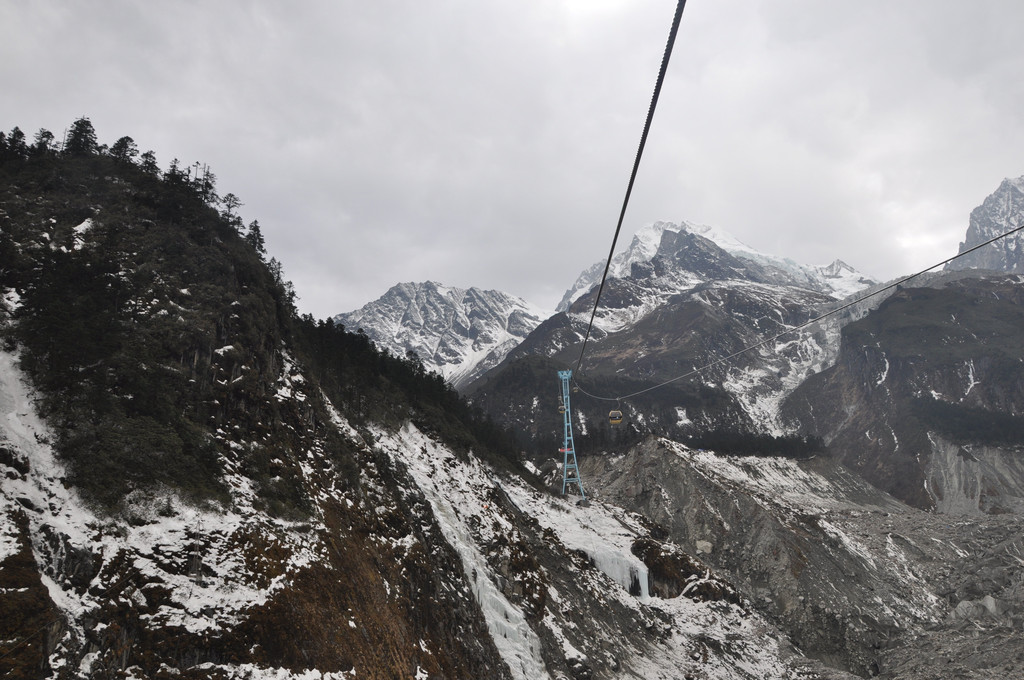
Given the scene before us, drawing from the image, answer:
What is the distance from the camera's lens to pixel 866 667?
157ft

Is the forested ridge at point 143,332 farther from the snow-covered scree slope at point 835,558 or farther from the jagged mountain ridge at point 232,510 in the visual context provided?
the snow-covered scree slope at point 835,558

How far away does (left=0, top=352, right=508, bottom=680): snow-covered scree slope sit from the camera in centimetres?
1538

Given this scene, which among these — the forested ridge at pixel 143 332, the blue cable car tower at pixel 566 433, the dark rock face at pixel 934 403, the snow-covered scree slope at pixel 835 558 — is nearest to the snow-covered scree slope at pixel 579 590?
the blue cable car tower at pixel 566 433

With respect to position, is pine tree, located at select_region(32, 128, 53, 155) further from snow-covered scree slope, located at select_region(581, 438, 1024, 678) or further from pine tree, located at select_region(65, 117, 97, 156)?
snow-covered scree slope, located at select_region(581, 438, 1024, 678)

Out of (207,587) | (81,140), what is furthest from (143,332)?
(81,140)

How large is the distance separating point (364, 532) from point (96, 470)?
12.3 meters

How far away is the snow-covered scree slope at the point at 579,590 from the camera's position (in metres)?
33.3

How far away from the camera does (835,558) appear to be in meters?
62.2

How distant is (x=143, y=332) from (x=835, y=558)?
68.7m

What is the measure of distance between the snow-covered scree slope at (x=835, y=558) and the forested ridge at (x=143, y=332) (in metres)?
42.6

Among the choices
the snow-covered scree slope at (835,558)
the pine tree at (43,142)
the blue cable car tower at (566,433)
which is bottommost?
the snow-covered scree slope at (835,558)

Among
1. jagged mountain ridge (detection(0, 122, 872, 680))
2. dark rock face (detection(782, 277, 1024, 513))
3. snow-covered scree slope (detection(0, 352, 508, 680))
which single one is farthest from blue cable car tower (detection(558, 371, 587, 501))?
dark rock face (detection(782, 277, 1024, 513))

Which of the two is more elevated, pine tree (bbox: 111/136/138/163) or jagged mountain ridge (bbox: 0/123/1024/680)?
pine tree (bbox: 111/136/138/163)

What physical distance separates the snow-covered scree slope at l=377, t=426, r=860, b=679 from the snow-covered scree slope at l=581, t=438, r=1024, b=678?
7.08 metres
